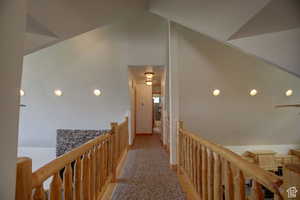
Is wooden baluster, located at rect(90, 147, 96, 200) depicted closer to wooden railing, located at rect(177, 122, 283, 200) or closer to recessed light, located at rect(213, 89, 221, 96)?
wooden railing, located at rect(177, 122, 283, 200)

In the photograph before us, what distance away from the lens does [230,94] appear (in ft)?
14.1

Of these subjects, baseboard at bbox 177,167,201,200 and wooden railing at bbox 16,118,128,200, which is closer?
wooden railing at bbox 16,118,128,200

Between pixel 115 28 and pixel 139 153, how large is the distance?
118 inches

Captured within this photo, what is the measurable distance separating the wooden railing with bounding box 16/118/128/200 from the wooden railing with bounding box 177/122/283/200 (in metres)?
1.15

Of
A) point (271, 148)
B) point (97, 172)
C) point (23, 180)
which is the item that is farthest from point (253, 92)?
point (23, 180)

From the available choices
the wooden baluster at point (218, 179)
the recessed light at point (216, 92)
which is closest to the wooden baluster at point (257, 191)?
the wooden baluster at point (218, 179)

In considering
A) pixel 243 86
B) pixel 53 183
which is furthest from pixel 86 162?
pixel 243 86

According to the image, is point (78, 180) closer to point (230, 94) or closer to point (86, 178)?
point (86, 178)

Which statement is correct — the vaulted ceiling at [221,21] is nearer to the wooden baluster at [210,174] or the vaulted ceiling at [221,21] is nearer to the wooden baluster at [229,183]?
the wooden baluster at [210,174]

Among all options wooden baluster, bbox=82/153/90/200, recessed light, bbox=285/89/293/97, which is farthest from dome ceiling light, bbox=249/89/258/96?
wooden baluster, bbox=82/153/90/200

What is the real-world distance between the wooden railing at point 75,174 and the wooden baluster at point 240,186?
3.76ft

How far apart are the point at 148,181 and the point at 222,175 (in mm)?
1369

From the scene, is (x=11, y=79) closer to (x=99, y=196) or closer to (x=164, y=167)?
(x=99, y=196)

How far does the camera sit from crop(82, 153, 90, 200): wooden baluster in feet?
5.82
